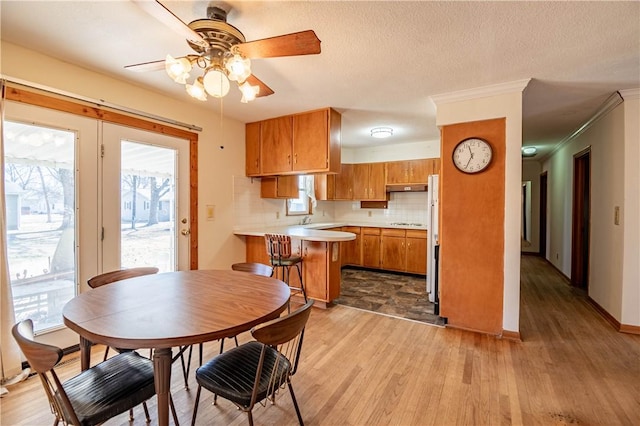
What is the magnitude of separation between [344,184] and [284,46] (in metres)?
4.50

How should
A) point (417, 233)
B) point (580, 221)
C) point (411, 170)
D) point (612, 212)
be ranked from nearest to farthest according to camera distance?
point (612, 212)
point (580, 221)
point (417, 233)
point (411, 170)

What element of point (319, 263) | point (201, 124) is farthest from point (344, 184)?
point (201, 124)

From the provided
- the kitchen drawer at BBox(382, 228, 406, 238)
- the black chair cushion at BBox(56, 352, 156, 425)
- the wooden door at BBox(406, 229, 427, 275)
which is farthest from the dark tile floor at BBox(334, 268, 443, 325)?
the black chair cushion at BBox(56, 352, 156, 425)

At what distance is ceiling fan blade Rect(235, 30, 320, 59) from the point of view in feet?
4.64

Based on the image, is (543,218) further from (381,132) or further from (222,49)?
(222,49)

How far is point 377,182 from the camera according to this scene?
18.4ft

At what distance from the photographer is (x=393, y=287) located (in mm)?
4484

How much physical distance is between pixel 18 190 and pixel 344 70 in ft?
8.72

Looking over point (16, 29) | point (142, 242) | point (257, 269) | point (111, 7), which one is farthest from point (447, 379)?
point (16, 29)

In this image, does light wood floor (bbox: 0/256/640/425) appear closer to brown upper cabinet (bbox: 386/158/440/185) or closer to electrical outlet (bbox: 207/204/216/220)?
electrical outlet (bbox: 207/204/216/220)

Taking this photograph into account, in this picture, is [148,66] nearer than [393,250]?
Yes


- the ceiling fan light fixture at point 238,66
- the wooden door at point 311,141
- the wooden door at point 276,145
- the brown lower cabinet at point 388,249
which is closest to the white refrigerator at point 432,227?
the brown lower cabinet at point 388,249

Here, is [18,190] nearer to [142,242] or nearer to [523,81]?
[142,242]

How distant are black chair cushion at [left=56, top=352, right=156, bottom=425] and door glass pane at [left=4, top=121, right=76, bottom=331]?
129 cm
